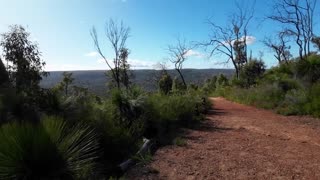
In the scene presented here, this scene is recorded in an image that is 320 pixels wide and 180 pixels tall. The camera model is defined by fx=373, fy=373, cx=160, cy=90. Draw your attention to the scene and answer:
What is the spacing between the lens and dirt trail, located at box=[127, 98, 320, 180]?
665 centimetres

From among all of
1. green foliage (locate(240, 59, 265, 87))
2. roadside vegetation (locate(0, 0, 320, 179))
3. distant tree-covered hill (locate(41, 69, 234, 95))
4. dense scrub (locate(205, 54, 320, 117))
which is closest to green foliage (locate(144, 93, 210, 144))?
roadside vegetation (locate(0, 0, 320, 179))

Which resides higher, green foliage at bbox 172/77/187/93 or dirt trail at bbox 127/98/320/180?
green foliage at bbox 172/77/187/93

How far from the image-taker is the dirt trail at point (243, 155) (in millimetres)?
6652

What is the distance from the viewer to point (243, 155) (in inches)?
317

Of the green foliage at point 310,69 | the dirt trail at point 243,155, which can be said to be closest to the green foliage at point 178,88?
the dirt trail at point 243,155

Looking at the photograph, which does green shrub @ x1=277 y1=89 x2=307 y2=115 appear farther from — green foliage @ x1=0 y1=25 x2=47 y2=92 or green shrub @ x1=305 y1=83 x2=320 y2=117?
green foliage @ x1=0 y1=25 x2=47 y2=92

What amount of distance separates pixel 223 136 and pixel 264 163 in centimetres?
341

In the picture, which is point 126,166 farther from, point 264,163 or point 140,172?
point 264,163

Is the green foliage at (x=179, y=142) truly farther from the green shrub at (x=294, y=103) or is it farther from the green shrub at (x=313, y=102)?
the green shrub at (x=294, y=103)

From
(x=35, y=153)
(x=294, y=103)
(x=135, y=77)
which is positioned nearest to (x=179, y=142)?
(x=35, y=153)

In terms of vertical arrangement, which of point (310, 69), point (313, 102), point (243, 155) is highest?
point (310, 69)

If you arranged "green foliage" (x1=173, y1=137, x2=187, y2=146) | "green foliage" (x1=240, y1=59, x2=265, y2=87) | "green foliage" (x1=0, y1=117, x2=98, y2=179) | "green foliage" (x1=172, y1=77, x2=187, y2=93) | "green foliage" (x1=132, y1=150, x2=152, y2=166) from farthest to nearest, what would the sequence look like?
1. "green foliage" (x1=240, y1=59, x2=265, y2=87)
2. "green foliage" (x1=172, y1=77, x2=187, y2=93)
3. "green foliage" (x1=173, y1=137, x2=187, y2=146)
4. "green foliage" (x1=132, y1=150, x2=152, y2=166)
5. "green foliage" (x1=0, y1=117, x2=98, y2=179)

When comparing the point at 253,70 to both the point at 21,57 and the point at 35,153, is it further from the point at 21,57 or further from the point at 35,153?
the point at 35,153

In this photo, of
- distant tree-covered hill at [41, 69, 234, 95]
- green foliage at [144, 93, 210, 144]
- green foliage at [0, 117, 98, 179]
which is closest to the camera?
green foliage at [0, 117, 98, 179]
